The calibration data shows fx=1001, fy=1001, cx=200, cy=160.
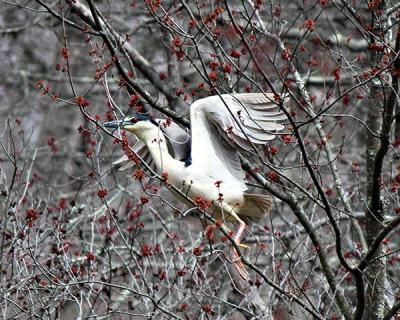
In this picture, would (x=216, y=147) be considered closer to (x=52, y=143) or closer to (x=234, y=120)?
(x=234, y=120)

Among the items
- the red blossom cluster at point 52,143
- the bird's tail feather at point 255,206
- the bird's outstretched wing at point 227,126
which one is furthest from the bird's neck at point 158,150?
the red blossom cluster at point 52,143

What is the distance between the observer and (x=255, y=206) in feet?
23.1

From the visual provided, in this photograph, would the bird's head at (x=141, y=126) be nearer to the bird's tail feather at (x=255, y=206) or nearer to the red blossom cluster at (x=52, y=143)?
the red blossom cluster at (x=52, y=143)

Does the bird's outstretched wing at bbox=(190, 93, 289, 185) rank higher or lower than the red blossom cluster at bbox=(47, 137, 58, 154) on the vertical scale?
higher

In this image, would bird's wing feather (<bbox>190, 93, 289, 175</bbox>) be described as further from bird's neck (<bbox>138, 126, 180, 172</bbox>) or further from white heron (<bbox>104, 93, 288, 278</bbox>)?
bird's neck (<bbox>138, 126, 180, 172</bbox>)

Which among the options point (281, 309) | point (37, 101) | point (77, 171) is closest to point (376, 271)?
point (281, 309)

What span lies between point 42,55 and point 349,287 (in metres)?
6.87

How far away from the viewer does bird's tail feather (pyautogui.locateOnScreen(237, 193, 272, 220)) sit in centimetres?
689

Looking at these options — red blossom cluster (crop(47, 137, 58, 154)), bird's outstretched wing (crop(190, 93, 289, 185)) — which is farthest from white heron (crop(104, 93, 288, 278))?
red blossom cluster (crop(47, 137, 58, 154))

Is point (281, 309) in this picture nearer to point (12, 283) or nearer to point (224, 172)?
point (224, 172)

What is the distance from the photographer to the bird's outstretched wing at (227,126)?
653cm

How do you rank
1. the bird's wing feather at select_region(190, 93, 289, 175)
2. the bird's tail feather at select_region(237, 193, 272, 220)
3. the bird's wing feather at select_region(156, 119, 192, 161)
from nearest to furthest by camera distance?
the bird's wing feather at select_region(190, 93, 289, 175) < the bird's tail feather at select_region(237, 193, 272, 220) < the bird's wing feather at select_region(156, 119, 192, 161)

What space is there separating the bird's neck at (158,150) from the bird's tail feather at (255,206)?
0.56 m

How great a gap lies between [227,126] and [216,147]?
1.08 feet
